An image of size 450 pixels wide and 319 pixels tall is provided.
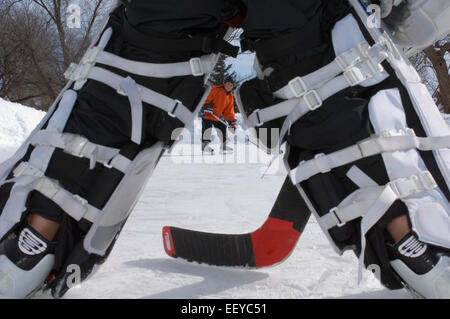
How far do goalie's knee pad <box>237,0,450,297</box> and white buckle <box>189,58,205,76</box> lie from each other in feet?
0.47

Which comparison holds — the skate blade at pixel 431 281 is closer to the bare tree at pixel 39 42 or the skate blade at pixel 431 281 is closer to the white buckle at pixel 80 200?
the white buckle at pixel 80 200

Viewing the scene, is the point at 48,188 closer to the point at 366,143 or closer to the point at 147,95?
the point at 147,95

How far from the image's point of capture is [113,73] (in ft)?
2.69

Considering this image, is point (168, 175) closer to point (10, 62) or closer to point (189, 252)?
point (189, 252)

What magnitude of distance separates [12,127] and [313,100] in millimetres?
4951

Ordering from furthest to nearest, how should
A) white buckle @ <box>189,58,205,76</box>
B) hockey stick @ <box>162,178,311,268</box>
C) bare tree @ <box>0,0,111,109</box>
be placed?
bare tree @ <box>0,0,111,109</box> → hockey stick @ <box>162,178,311,268</box> → white buckle @ <box>189,58,205,76</box>

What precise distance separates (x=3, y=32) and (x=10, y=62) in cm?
121

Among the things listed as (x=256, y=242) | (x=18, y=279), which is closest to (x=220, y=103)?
(x=256, y=242)

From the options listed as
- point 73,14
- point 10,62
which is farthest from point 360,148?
point 10,62

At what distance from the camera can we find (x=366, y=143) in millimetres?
708

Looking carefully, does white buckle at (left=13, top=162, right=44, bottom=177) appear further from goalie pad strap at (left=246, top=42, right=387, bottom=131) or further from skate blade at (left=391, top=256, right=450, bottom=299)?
skate blade at (left=391, top=256, right=450, bottom=299)

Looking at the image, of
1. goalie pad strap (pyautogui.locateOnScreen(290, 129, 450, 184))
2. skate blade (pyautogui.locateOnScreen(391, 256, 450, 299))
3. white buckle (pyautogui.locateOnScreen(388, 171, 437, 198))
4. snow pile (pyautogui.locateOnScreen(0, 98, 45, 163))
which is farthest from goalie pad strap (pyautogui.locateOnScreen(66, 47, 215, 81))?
snow pile (pyautogui.locateOnScreen(0, 98, 45, 163))

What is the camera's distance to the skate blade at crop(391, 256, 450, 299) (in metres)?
0.64

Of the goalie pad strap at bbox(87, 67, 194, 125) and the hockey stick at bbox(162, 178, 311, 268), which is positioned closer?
the goalie pad strap at bbox(87, 67, 194, 125)
